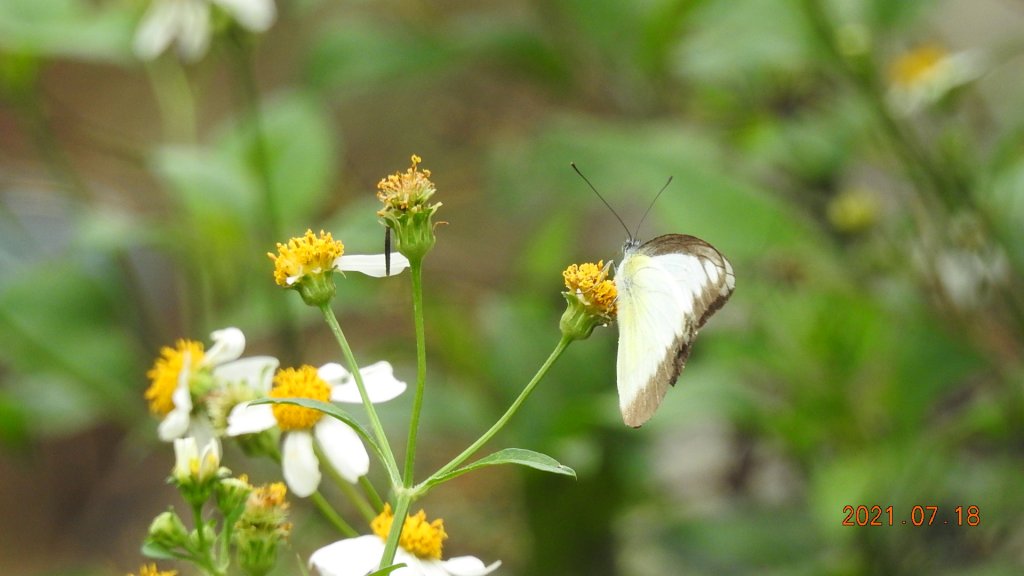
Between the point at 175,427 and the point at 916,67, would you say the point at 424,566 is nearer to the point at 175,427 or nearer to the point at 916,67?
the point at 175,427

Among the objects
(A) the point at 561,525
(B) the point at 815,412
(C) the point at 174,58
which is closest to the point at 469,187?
(C) the point at 174,58

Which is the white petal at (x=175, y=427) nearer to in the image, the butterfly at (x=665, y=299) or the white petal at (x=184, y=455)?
the white petal at (x=184, y=455)

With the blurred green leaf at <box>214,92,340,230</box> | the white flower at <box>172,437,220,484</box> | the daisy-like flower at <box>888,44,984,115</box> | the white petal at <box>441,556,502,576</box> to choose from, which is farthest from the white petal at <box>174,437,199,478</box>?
the daisy-like flower at <box>888,44,984,115</box>

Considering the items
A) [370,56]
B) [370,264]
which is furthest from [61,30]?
[370,264]

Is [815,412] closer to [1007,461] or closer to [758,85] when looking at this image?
[1007,461]

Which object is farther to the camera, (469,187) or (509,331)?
(469,187)

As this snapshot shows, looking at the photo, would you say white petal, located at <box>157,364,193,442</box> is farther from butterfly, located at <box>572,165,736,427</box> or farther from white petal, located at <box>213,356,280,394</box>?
butterfly, located at <box>572,165,736,427</box>
